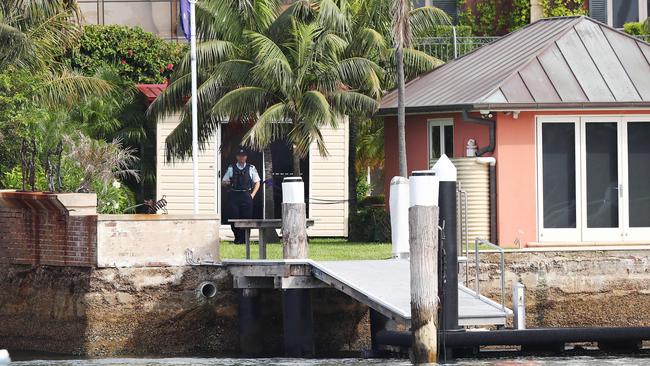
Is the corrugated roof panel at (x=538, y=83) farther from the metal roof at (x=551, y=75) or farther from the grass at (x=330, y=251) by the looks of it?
the grass at (x=330, y=251)

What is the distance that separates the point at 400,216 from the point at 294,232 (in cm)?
189

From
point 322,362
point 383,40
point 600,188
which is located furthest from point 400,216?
point 383,40

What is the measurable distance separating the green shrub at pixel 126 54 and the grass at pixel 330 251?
7957mm

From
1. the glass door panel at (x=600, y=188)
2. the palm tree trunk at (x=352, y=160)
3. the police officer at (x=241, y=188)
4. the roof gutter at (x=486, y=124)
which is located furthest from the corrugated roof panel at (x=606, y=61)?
the police officer at (x=241, y=188)

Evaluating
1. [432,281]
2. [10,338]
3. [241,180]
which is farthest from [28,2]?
[432,281]

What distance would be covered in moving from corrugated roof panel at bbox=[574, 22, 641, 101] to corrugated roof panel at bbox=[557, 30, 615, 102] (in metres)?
0.09

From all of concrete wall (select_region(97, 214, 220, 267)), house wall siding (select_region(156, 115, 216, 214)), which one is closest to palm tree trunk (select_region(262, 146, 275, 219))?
house wall siding (select_region(156, 115, 216, 214))

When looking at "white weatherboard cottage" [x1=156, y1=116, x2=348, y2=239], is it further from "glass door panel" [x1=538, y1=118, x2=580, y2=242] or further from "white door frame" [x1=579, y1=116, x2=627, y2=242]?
"white door frame" [x1=579, y1=116, x2=627, y2=242]

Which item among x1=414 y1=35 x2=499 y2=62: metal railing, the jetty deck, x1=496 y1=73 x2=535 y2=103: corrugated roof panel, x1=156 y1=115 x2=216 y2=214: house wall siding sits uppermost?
x1=414 y1=35 x2=499 y2=62: metal railing

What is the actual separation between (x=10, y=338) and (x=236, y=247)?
16.4ft

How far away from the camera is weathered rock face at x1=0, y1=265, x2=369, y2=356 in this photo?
69.5ft

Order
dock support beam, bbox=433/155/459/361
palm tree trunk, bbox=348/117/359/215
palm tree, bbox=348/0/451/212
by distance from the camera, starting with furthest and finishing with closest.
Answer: palm tree trunk, bbox=348/117/359/215 → palm tree, bbox=348/0/451/212 → dock support beam, bbox=433/155/459/361

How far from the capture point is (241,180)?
27.7 m

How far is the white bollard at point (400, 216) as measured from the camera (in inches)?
863
